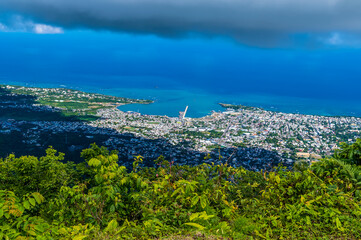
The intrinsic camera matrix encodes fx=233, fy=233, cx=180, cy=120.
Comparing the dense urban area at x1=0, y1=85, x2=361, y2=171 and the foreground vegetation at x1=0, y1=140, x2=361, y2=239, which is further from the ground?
the dense urban area at x1=0, y1=85, x2=361, y2=171

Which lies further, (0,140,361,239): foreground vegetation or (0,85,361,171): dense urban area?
(0,85,361,171): dense urban area

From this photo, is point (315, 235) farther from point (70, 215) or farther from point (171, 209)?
point (70, 215)

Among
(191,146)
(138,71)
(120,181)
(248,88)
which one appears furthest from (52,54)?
(120,181)

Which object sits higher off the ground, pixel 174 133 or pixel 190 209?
pixel 174 133

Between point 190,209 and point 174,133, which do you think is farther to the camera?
point 174,133
